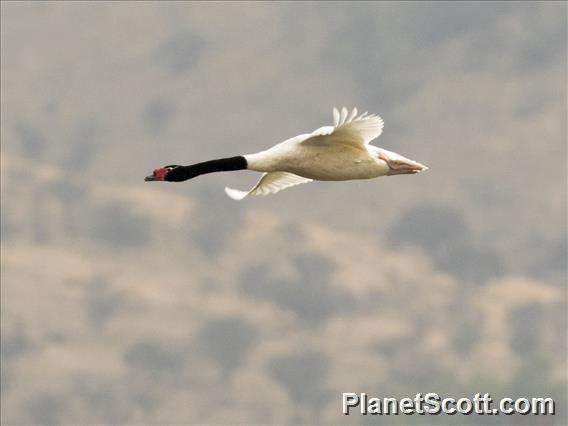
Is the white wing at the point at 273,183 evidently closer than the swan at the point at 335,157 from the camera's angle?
No

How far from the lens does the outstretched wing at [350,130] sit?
1120 inches

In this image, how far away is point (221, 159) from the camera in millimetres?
30281

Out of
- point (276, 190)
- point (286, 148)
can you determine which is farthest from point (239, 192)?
point (286, 148)

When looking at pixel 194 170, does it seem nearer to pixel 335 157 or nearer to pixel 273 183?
pixel 273 183

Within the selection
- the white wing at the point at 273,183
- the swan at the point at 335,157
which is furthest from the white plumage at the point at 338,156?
the white wing at the point at 273,183

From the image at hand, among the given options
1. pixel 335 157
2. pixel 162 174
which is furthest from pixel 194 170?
pixel 335 157

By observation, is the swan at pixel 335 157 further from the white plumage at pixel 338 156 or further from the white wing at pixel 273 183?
the white wing at pixel 273 183

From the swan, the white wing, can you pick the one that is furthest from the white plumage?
the white wing

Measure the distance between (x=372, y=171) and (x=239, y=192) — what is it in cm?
397

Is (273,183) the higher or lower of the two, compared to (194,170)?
higher

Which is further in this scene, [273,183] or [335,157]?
[273,183]

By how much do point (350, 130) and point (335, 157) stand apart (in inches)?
28.4

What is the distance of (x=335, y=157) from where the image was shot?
29.1 m

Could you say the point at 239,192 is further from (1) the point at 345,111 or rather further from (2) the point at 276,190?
(1) the point at 345,111
